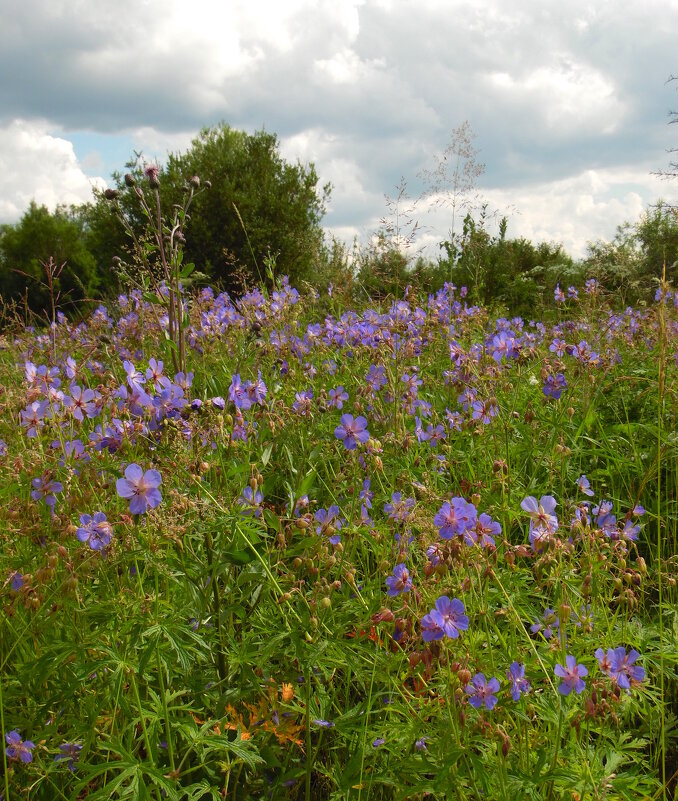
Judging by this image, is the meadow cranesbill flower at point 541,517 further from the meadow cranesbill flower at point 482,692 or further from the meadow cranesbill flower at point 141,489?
the meadow cranesbill flower at point 141,489

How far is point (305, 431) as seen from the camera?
11.9 feet

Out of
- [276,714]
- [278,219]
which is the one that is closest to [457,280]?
[278,219]

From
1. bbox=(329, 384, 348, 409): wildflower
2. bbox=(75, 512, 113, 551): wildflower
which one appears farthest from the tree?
bbox=(75, 512, 113, 551): wildflower

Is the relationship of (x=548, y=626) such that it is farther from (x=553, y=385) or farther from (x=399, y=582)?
(x=553, y=385)

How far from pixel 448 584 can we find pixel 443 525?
0.25 m

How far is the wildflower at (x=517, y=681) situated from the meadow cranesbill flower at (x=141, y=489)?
99 cm

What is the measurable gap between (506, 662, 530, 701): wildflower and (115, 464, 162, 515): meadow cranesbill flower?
3.25 feet

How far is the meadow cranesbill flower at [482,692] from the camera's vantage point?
1646 millimetres

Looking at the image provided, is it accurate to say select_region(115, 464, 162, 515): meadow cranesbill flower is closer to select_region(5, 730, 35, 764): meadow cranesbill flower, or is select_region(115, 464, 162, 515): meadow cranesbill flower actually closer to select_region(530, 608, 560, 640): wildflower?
select_region(5, 730, 35, 764): meadow cranesbill flower

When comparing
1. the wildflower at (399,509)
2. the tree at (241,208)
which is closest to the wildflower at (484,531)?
the wildflower at (399,509)

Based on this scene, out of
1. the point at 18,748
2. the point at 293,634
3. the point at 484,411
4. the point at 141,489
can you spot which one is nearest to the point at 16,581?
the point at 18,748

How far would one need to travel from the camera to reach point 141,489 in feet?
6.13

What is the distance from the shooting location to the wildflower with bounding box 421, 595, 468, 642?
1.60m

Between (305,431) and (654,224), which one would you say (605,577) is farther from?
(654,224)
